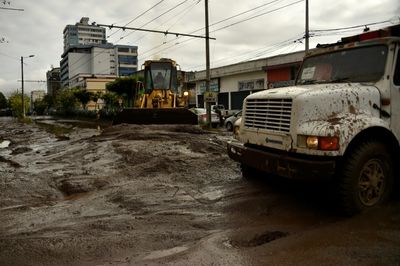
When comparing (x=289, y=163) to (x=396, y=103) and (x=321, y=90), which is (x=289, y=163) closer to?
(x=321, y=90)

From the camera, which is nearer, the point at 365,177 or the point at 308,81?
the point at 365,177

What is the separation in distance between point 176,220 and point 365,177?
8.76ft

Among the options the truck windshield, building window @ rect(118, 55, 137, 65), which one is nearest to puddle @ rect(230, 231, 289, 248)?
the truck windshield

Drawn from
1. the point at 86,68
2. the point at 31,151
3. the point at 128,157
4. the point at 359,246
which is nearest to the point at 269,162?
the point at 359,246

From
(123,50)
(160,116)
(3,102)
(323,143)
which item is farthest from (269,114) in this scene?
(3,102)

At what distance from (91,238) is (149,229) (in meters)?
0.74

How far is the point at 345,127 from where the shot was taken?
507 cm

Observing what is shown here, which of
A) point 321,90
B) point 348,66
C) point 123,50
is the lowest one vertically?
point 321,90

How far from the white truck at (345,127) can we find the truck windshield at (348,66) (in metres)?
0.02

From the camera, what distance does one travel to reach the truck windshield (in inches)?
230

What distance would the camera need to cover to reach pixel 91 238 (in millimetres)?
4828

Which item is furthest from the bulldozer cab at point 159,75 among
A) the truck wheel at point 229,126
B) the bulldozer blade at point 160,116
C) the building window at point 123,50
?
the building window at point 123,50

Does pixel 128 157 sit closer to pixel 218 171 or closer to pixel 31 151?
pixel 218 171

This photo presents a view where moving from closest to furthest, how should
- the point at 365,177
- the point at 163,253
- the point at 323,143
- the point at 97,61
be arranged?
the point at 163,253, the point at 323,143, the point at 365,177, the point at 97,61
